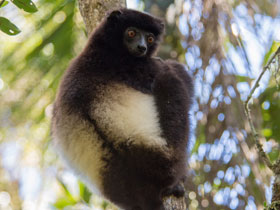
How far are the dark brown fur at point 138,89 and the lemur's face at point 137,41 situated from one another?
0.15 ft

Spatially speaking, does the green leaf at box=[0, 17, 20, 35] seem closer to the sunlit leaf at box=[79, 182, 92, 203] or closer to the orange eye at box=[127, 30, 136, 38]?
the orange eye at box=[127, 30, 136, 38]

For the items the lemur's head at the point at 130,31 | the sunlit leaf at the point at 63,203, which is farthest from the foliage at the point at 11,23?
the sunlit leaf at the point at 63,203

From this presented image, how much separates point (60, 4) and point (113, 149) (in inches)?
90.0

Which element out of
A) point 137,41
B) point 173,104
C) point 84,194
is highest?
point 137,41

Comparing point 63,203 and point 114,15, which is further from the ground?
point 114,15

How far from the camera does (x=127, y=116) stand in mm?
3027

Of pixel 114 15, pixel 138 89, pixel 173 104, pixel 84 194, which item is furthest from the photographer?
pixel 84 194

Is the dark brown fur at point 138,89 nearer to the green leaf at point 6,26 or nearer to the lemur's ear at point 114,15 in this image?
the lemur's ear at point 114,15

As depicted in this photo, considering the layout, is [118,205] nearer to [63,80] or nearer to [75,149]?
[75,149]

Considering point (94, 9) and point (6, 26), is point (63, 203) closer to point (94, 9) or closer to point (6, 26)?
point (94, 9)

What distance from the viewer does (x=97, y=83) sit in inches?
125

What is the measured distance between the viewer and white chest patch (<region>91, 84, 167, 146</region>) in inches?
114

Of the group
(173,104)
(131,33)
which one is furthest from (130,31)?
(173,104)

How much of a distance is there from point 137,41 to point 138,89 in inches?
25.1
